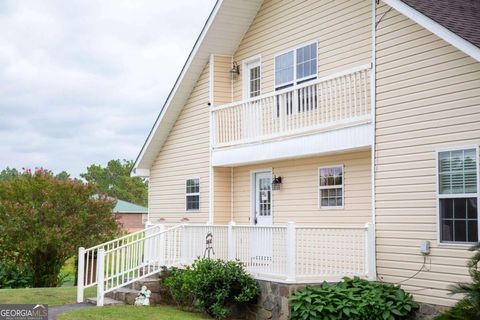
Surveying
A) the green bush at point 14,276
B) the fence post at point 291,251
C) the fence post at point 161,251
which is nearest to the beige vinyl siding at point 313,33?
the fence post at point 291,251

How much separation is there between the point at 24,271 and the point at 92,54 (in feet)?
33.7

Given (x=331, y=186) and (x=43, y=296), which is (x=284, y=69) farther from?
(x=43, y=296)

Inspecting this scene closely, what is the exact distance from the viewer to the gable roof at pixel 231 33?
1112 centimetres

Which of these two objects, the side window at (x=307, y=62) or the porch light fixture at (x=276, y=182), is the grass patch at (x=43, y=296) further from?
the side window at (x=307, y=62)

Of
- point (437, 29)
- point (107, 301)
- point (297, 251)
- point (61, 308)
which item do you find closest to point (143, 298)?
point (107, 301)

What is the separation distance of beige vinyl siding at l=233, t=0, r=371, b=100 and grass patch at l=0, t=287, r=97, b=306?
22.6 feet

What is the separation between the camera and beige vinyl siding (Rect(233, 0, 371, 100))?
14.0 metres

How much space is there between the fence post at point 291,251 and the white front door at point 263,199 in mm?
4111

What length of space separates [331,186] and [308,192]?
81 cm

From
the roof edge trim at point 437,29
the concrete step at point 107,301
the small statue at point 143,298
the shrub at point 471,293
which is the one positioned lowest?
the concrete step at point 107,301

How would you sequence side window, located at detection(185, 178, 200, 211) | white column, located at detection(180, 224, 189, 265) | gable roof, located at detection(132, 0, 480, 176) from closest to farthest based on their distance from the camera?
gable roof, located at detection(132, 0, 480, 176)
white column, located at detection(180, 224, 189, 265)
side window, located at detection(185, 178, 200, 211)

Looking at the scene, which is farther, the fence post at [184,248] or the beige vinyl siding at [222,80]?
the beige vinyl siding at [222,80]

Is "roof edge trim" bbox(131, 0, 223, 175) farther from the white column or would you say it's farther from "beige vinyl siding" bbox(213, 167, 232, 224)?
the white column

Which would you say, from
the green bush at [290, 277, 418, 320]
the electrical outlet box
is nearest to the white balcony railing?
the electrical outlet box
